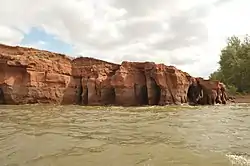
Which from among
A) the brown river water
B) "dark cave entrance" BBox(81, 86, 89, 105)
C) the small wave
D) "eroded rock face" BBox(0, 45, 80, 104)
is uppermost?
"eroded rock face" BBox(0, 45, 80, 104)

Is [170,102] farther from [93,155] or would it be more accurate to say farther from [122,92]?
[93,155]

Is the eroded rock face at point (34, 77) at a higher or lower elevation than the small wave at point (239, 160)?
higher

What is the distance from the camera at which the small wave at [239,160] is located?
7228 mm

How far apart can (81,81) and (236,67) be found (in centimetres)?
3672

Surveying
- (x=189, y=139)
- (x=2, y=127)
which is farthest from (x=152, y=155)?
(x=2, y=127)

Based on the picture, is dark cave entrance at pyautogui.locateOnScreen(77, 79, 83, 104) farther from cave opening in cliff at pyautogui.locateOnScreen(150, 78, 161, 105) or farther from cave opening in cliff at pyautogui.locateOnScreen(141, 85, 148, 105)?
cave opening in cliff at pyautogui.locateOnScreen(150, 78, 161, 105)

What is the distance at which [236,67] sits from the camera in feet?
194

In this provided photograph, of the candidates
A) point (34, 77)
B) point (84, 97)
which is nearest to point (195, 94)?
point (84, 97)

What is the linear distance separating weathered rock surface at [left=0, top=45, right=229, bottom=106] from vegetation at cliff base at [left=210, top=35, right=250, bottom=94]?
2836 centimetres

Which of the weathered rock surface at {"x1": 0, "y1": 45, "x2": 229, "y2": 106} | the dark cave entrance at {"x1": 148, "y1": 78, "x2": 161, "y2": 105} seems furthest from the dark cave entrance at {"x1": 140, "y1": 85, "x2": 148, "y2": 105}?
the dark cave entrance at {"x1": 148, "y1": 78, "x2": 161, "y2": 105}

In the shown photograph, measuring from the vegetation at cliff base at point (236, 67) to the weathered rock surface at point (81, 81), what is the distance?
93.1 ft

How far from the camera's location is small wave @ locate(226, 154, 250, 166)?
23.7 ft

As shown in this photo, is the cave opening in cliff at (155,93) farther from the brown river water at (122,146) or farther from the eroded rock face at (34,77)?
the brown river water at (122,146)

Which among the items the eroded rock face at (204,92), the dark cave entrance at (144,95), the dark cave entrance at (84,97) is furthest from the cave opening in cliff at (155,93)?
the dark cave entrance at (84,97)
